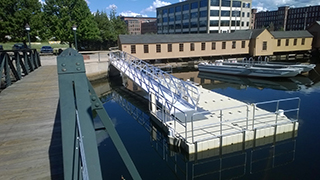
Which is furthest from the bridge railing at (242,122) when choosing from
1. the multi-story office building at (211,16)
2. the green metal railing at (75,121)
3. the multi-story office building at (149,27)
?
the multi-story office building at (149,27)

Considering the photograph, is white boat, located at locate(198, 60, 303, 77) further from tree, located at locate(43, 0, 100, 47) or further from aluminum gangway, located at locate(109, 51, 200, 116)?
tree, located at locate(43, 0, 100, 47)

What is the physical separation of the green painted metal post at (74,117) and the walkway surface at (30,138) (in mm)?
948

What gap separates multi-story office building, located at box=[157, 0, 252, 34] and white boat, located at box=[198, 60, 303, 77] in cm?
4855

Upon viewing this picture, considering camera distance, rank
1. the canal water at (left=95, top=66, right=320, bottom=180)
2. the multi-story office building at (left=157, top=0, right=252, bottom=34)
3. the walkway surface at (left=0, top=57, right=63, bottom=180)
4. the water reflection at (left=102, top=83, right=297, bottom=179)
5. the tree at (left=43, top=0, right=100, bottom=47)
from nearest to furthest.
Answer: the walkway surface at (left=0, top=57, right=63, bottom=180)
the canal water at (left=95, top=66, right=320, bottom=180)
the water reflection at (left=102, top=83, right=297, bottom=179)
the tree at (left=43, top=0, right=100, bottom=47)
the multi-story office building at (left=157, top=0, right=252, bottom=34)

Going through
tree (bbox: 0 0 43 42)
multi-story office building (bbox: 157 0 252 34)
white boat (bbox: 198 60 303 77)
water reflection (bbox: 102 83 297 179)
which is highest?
multi-story office building (bbox: 157 0 252 34)

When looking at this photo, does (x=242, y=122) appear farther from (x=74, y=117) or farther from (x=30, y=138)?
(x=74, y=117)

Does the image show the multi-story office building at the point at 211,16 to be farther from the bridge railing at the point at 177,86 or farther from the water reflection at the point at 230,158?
the water reflection at the point at 230,158

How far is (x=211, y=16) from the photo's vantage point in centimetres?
7806

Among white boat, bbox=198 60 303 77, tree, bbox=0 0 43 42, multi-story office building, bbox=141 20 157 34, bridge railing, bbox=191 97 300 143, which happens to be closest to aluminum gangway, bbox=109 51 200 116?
bridge railing, bbox=191 97 300 143

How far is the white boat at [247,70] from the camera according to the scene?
26.1 meters

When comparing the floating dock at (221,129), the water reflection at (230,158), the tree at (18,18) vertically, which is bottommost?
the water reflection at (230,158)

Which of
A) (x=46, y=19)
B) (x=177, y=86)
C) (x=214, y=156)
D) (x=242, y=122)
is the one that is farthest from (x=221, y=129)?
(x=46, y=19)

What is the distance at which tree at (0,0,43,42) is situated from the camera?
31734 mm

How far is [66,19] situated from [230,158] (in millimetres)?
36190
